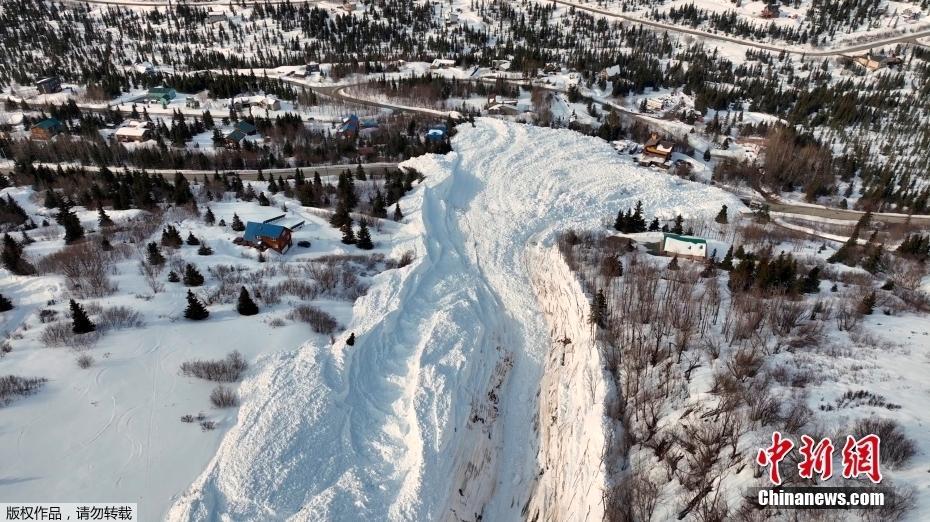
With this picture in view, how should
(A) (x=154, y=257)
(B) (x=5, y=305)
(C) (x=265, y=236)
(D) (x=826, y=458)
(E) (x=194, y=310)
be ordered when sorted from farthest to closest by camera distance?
(C) (x=265, y=236), (A) (x=154, y=257), (B) (x=5, y=305), (E) (x=194, y=310), (D) (x=826, y=458)

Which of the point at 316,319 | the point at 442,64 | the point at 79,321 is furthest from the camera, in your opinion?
the point at 442,64

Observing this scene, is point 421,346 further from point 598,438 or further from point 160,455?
point 160,455

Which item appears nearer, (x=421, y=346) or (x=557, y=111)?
(x=421, y=346)

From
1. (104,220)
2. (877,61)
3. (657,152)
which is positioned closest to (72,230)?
(104,220)

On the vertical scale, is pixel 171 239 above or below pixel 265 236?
below

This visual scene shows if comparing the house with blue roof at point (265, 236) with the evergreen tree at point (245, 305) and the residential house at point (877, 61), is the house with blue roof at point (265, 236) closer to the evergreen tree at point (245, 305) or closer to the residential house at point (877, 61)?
the evergreen tree at point (245, 305)

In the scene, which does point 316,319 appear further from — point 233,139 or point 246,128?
point 246,128

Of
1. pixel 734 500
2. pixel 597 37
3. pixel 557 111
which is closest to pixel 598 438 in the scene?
pixel 734 500
